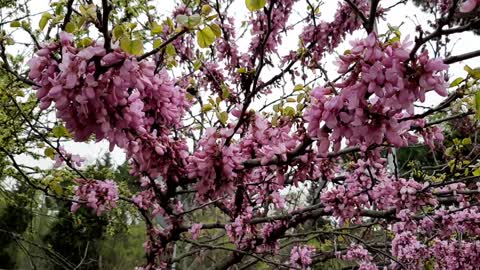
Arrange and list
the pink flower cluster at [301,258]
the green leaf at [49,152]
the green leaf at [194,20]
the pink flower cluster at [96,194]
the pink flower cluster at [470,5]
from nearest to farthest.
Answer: the pink flower cluster at [470,5]
the green leaf at [194,20]
the green leaf at [49,152]
the pink flower cluster at [96,194]
the pink flower cluster at [301,258]

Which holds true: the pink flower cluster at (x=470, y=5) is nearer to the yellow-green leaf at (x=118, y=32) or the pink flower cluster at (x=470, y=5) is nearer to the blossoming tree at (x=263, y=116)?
the blossoming tree at (x=263, y=116)

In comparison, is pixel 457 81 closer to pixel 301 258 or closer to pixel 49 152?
pixel 49 152

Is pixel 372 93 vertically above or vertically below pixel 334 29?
below

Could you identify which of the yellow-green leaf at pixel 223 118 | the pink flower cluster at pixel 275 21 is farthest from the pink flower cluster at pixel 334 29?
the yellow-green leaf at pixel 223 118

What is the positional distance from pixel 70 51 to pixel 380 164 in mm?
2436

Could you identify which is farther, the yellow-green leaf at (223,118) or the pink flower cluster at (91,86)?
the yellow-green leaf at (223,118)

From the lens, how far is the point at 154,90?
1771 mm

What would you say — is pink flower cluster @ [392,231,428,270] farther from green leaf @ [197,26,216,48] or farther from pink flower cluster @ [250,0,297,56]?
green leaf @ [197,26,216,48]

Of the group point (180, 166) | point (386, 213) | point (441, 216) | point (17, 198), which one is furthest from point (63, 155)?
point (17, 198)

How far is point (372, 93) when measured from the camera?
4.13ft

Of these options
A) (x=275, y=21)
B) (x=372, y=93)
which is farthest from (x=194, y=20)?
(x=275, y=21)

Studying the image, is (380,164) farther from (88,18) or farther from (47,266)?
(47,266)

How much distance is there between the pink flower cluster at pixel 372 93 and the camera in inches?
47.8

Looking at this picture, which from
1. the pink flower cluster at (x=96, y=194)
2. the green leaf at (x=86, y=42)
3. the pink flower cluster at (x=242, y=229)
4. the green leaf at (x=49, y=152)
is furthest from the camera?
the pink flower cluster at (x=242, y=229)
